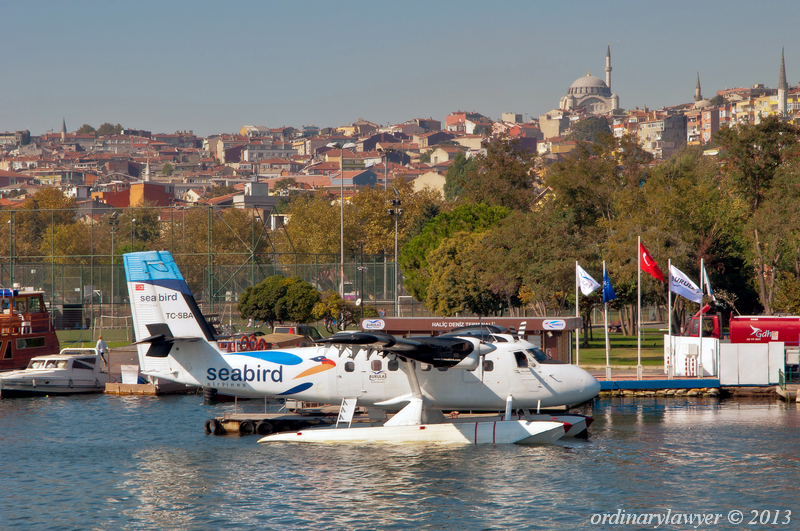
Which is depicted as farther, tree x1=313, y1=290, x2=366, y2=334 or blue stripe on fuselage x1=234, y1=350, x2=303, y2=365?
tree x1=313, y1=290, x2=366, y2=334

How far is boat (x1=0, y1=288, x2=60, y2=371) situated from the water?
14.1 meters

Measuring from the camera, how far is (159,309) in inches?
1152

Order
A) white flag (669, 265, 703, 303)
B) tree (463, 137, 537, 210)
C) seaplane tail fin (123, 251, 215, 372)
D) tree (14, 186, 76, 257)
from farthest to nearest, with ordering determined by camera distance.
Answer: tree (14, 186, 76, 257) < tree (463, 137, 537, 210) < white flag (669, 265, 703, 303) < seaplane tail fin (123, 251, 215, 372)

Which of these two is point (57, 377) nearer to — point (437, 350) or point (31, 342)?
point (31, 342)

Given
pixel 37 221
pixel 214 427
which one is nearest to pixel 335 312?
pixel 214 427

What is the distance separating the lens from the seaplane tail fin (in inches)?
1135

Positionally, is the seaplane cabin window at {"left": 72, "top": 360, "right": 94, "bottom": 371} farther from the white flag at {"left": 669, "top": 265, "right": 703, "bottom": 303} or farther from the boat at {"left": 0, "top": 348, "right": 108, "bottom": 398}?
the white flag at {"left": 669, "top": 265, "right": 703, "bottom": 303}

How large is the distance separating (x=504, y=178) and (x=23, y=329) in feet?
165

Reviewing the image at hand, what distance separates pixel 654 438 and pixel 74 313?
170ft

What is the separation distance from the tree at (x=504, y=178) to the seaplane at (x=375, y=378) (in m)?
53.5

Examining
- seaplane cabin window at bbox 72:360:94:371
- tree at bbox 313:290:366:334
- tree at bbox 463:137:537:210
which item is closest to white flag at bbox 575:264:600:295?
tree at bbox 313:290:366:334

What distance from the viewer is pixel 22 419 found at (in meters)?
33.1

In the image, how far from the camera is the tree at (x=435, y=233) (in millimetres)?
71812

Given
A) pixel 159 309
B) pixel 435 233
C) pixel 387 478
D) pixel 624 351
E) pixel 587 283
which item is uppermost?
pixel 435 233
